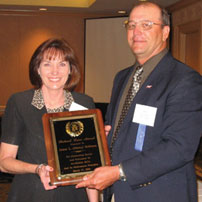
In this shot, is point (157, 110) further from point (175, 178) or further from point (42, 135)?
point (42, 135)

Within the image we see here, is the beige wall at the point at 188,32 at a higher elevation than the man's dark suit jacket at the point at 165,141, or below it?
higher

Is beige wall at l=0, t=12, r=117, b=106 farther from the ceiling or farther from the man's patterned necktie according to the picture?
the man's patterned necktie

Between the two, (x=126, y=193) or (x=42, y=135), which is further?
(x=126, y=193)

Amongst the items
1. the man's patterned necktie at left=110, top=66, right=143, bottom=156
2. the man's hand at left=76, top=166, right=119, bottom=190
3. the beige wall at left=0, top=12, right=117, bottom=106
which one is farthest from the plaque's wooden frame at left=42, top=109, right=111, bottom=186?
the beige wall at left=0, top=12, right=117, bottom=106

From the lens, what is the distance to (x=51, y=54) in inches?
74.4

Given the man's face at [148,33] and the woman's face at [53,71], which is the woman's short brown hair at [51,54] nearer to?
the woman's face at [53,71]

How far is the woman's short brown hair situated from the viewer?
1897 mm

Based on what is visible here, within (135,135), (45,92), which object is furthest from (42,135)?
(135,135)

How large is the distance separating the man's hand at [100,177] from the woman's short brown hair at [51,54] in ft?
1.95

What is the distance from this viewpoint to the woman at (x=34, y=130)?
73.1 inches

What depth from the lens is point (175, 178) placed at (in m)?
1.90

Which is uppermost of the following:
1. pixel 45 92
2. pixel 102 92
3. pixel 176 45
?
pixel 176 45

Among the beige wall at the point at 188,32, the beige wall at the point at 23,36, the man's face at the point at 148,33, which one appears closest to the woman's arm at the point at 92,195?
the man's face at the point at 148,33

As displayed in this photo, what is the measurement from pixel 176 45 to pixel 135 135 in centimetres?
629
